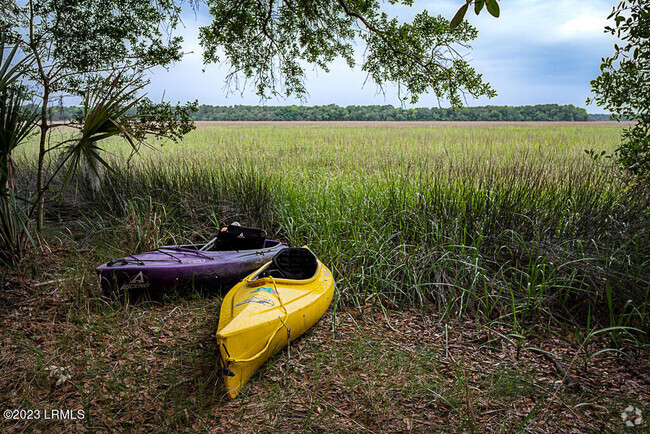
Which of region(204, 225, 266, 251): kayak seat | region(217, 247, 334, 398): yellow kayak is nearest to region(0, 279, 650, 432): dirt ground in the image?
→ region(217, 247, 334, 398): yellow kayak

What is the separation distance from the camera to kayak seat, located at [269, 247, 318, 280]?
4652mm

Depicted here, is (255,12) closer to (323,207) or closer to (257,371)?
(323,207)

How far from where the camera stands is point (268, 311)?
3510 mm

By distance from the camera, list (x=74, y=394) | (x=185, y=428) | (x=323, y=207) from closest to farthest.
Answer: (x=185, y=428) → (x=74, y=394) → (x=323, y=207)

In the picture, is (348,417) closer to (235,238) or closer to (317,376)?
(317,376)

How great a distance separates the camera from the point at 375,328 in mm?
4352

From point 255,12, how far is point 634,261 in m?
7.70

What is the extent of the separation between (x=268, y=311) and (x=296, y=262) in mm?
1301

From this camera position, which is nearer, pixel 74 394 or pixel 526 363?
pixel 74 394

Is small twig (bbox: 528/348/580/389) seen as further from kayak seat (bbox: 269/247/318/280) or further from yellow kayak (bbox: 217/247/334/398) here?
kayak seat (bbox: 269/247/318/280)

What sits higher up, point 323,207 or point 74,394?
point 323,207

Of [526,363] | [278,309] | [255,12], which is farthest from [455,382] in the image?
[255,12]
